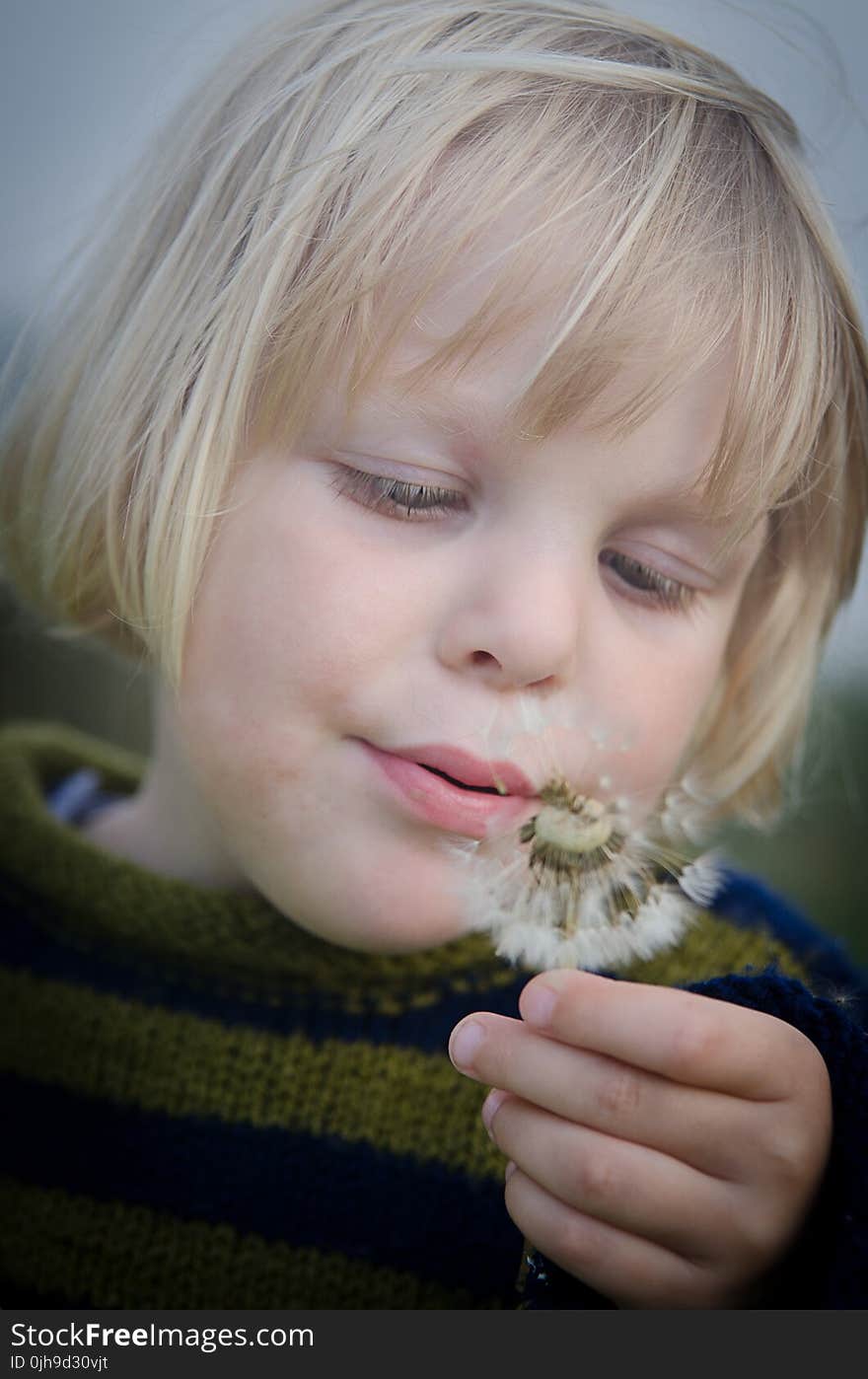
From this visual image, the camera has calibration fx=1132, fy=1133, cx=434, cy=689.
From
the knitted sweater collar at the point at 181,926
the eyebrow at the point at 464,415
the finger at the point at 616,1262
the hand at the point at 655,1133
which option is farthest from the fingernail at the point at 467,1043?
the eyebrow at the point at 464,415

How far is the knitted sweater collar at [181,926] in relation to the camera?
4.37ft

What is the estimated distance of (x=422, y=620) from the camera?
105 cm

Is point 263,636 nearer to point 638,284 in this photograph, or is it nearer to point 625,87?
point 638,284

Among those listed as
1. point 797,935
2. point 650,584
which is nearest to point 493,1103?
point 650,584

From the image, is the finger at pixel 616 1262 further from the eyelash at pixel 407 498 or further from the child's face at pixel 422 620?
the eyelash at pixel 407 498

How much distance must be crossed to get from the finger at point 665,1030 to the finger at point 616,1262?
143 millimetres

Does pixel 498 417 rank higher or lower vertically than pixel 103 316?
higher

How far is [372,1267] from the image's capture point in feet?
4.14

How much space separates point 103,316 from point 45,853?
2.28 feet

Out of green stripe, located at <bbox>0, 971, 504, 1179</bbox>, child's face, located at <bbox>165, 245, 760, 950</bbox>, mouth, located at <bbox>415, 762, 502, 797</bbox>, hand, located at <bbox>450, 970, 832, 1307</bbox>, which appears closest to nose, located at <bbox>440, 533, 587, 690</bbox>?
child's face, located at <bbox>165, 245, 760, 950</bbox>

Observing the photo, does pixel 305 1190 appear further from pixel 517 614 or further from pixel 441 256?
pixel 441 256

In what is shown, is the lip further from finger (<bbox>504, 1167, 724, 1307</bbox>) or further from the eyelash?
finger (<bbox>504, 1167, 724, 1307</bbox>)

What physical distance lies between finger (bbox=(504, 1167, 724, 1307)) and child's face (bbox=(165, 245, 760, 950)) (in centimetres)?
33
